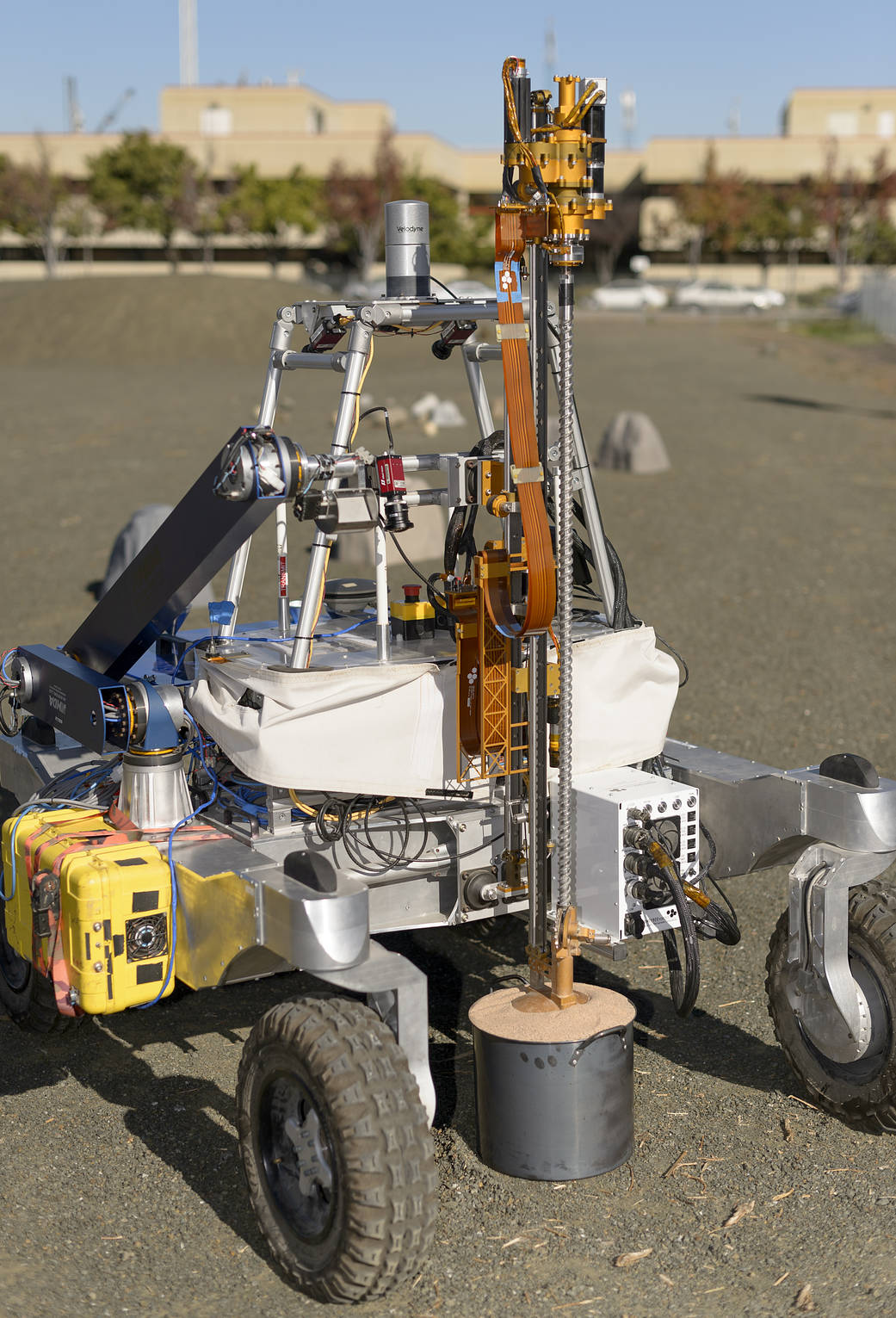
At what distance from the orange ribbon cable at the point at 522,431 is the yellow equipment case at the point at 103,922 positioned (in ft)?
4.27

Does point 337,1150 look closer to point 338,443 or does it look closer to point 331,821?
point 331,821

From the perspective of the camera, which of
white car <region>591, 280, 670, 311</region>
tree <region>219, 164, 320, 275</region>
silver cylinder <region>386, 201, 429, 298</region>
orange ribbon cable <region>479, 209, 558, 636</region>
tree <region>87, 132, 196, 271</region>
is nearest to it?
orange ribbon cable <region>479, 209, 558, 636</region>

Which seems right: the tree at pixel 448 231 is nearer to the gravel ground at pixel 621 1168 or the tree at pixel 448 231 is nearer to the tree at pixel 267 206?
the tree at pixel 267 206

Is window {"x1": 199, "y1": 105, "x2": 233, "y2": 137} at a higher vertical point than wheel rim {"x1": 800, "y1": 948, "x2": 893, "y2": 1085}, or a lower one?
higher

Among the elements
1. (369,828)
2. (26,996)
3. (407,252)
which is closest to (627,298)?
(407,252)

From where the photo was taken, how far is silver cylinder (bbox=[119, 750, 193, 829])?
176 inches

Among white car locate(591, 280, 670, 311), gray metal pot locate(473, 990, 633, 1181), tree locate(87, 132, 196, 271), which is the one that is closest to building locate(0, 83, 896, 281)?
tree locate(87, 132, 196, 271)

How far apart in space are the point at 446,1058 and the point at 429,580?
1.65m

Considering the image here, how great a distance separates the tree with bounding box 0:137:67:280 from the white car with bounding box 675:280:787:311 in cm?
2803

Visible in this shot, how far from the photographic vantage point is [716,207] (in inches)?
2827

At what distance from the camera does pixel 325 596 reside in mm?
5504

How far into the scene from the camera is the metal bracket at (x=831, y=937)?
4.37 meters

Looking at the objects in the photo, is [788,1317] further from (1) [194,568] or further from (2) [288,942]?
(1) [194,568]

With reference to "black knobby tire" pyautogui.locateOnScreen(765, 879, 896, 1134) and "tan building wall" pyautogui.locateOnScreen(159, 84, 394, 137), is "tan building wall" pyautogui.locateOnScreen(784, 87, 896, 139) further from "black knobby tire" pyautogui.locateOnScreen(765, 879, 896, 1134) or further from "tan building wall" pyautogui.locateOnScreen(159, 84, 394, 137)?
"black knobby tire" pyautogui.locateOnScreen(765, 879, 896, 1134)
